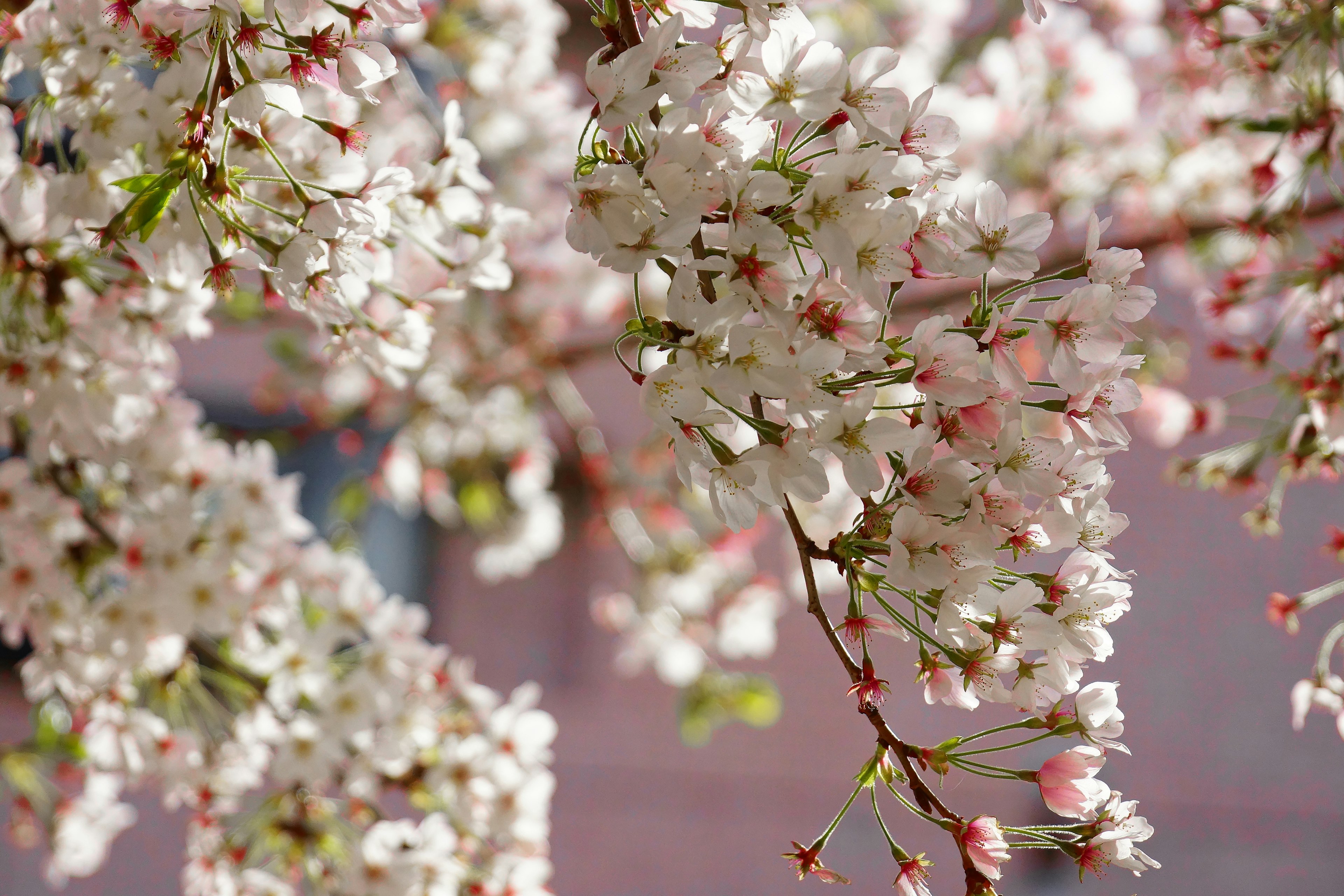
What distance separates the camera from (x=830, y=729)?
10.4ft

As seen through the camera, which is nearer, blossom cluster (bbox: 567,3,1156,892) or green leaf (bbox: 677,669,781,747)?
blossom cluster (bbox: 567,3,1156,892)

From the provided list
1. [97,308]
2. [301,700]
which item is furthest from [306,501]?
[97,308]

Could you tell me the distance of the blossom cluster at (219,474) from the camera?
60 cm

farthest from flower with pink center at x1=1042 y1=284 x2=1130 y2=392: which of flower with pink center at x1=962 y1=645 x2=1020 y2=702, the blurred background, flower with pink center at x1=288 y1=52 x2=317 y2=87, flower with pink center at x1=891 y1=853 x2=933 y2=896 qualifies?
the blurred background

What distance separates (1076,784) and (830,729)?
2724 mm

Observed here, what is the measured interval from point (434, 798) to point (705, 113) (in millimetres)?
861

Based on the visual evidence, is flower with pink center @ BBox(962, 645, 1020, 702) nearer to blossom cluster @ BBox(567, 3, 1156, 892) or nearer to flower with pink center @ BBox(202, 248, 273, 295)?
blossom cluster @ BBox(567, 3, 1156, 892)

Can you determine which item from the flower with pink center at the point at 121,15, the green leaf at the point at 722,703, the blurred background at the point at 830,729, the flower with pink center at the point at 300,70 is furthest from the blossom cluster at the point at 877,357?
the blurred background at the point at 830,729

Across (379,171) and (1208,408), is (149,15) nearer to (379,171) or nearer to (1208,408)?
(379,171)

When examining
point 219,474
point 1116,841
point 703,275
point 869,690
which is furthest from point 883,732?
point 219,474

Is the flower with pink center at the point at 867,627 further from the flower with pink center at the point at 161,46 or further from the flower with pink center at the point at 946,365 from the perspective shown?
the flower with pink center at the point at 161,46

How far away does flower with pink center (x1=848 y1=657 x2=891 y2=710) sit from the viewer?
1.77 feet

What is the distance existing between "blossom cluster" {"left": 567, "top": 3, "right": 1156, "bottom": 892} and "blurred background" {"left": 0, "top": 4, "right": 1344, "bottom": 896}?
7.78 ft

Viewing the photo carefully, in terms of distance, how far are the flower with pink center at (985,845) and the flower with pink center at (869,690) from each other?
8cm
